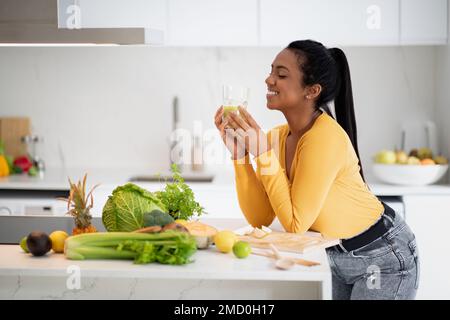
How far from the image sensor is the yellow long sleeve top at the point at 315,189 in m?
2.31

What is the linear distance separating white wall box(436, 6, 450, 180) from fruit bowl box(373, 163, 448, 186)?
27 centimetres

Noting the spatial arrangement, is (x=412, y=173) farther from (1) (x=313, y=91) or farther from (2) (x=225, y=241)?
(2) (x=225, y=241)

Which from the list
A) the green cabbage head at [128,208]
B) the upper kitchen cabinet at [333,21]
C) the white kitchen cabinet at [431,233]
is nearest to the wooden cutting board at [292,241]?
the green cabbage head at [128,208]

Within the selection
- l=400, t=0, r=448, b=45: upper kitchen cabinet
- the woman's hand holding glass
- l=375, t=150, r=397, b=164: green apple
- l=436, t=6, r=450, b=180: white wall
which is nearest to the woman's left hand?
the woman's hand holding glass

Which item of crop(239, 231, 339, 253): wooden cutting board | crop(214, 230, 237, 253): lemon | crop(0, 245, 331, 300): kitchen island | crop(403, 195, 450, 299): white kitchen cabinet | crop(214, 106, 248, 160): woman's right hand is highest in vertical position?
crop(214, 106, 248, 160): woman's right hand

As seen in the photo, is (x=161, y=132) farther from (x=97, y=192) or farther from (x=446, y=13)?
(x=446, y=13)

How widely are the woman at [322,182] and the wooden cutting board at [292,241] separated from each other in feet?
0.28

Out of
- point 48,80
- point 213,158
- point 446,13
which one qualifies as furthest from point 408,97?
point 48,80

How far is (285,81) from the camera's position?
96.3 inches

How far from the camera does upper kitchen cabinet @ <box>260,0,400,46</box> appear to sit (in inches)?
164

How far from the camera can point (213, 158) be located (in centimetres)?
468

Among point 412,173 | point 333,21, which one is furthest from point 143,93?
point 412,173

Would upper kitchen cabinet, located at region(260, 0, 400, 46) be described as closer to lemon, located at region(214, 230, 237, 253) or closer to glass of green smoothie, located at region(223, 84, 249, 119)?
glass of green smoothie, located at region(223, 84, 249, 119)

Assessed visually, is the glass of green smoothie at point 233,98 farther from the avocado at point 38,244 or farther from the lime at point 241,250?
the avocado at point 38,244
